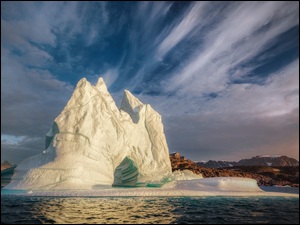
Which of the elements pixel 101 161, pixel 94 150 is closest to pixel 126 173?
pixel 101 161

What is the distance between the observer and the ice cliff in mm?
34906

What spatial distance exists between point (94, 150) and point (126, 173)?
31.0 ft

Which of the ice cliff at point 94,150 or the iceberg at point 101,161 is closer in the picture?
the iceberg at point 101,161

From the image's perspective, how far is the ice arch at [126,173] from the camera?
4562 centimetres

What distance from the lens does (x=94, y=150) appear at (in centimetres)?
3984

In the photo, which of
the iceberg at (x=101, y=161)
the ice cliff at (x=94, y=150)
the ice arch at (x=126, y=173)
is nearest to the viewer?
the iceberg at (x=101, y=161)

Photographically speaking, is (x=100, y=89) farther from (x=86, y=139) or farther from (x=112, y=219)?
(x=112, y=219)

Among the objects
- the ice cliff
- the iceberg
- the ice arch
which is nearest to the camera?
the iceberg

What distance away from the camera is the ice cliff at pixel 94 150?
34906mm

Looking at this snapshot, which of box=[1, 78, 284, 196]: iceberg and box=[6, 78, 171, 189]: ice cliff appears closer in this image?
box=[1, 78, 284, 196]: iceberg

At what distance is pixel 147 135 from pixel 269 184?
3572 inches

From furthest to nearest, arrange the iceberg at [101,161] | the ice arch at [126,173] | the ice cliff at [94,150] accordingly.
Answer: the ice arch at [126,173], the ice cliff at [94,150], the iceberg at [101,161]

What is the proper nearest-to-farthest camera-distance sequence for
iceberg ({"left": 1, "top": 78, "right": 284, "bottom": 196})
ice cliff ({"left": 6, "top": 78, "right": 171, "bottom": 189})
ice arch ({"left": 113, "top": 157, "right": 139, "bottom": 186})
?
iceberg ({"left": 1, "top": 78, "right": 284, "bottom": 196}) → ice cliff ({"left": 6, "top": 78, "right": 171, "bottom": 189}) → ice arch ({"left": 113, "top": 157, "right": 139, "bottom": 186})

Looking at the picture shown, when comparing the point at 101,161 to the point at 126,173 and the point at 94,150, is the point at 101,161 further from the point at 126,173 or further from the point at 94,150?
the point at 126,173
